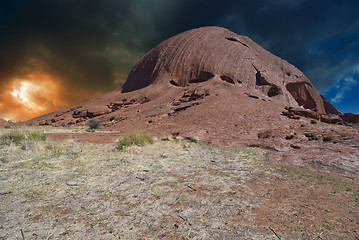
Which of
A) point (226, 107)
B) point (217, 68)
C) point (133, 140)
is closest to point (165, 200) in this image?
point (133, 140)

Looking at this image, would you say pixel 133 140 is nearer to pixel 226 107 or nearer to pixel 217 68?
pixel 226 107

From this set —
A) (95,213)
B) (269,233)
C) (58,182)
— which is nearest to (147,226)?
(95,213)

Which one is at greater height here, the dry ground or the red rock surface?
the red rock surface

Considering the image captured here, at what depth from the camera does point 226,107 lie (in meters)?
17.3

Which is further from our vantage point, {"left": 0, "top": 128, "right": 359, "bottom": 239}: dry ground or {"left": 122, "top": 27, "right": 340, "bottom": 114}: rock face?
{"left": 122, "top": 27, "right": 340, "bottom": 114}: rock face

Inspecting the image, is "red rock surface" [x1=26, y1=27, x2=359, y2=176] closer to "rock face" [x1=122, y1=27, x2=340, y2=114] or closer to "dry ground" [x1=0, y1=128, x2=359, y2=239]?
"rock face" [x1=122, y1=27, x2=340, y2=114]

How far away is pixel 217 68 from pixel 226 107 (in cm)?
1462

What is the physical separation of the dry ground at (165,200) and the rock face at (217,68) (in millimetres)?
25664

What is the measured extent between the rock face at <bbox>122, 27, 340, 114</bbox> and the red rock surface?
0.58ft

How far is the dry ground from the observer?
2.46 m

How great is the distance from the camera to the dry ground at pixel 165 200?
246cm

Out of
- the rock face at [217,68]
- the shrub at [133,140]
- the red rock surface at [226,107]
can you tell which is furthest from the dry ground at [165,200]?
the rock face at [217,68]

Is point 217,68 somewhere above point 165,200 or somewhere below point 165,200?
above

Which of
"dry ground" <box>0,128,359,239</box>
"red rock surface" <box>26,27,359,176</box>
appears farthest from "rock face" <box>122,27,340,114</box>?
"dry ground" <box>0,128,359,239</box>
